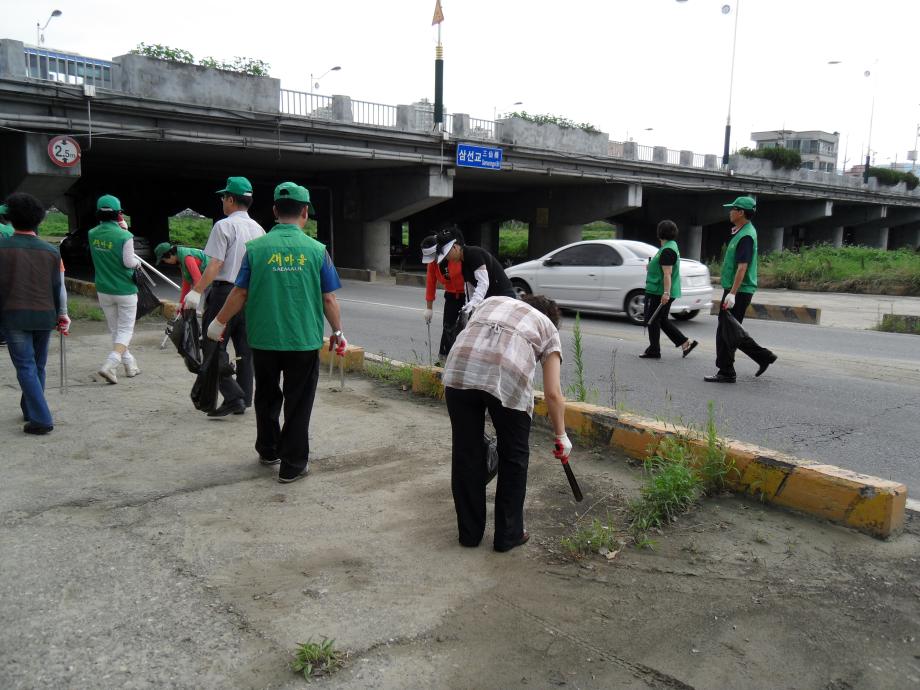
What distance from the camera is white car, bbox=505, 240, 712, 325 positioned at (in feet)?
42.6

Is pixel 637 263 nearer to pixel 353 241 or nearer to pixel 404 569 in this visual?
pixel 404 569

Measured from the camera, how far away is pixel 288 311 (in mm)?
4492

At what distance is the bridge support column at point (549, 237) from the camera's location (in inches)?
1326

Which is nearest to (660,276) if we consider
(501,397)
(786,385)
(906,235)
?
(786,385)

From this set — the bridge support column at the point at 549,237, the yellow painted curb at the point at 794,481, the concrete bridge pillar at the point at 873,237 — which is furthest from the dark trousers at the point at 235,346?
the concrete bridge pillar at the point at 873,237

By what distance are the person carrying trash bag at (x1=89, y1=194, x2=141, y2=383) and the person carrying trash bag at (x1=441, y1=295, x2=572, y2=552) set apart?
4.65 metres

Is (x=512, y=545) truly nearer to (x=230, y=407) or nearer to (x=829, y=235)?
(x=230, y=407)

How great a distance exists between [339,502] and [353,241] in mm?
25581

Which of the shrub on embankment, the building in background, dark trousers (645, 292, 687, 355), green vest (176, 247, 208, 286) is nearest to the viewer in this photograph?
green vest (176, 247, 208, 286)

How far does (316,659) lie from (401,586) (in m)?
0.67

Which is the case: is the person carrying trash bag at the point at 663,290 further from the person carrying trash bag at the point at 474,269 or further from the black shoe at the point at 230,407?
the black shoe at the point at 230,407

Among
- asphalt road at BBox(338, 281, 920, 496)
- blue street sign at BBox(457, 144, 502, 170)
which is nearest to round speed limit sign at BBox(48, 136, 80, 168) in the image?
asphalt road at BBox(338, 281, 920, 496)

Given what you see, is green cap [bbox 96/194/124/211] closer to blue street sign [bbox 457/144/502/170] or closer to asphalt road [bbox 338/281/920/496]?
asphalt road [bbox 338/281/920/496]

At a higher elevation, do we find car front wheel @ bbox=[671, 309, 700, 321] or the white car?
the white car
